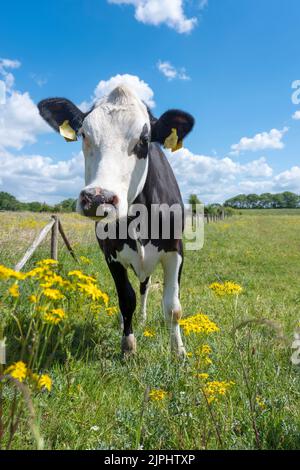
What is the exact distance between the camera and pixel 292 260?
12367mm

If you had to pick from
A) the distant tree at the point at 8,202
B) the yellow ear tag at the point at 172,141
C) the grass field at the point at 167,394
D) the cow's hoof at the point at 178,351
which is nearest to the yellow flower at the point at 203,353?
the grass field at the point at 167,394

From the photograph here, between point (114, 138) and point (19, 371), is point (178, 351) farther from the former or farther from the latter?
point (19, 371)

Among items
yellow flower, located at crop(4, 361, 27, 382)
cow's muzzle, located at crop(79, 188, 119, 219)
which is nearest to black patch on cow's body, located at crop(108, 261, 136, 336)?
cow's muzzle, located at crop(79, 188, 119, 219)

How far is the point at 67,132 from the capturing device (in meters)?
3.85

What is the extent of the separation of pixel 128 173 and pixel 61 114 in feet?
4.28

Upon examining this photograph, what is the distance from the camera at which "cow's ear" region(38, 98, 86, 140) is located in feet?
12.6

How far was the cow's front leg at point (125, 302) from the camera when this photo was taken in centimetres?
373

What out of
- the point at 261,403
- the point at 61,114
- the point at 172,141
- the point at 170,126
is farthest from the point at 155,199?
the point at 261,403

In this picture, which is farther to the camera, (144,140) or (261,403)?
(144,140)

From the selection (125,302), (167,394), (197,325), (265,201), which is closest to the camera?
(197,325)

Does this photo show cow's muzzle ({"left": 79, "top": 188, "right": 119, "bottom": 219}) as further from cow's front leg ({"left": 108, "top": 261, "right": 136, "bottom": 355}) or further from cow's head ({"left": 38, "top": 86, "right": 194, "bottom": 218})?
cow's front leg ({"left": 108, "top": 261, "right": 136, "bottom": 355})

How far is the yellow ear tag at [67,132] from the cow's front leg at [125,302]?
1327mm

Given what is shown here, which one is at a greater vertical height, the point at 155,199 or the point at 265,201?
the point at 265,201
